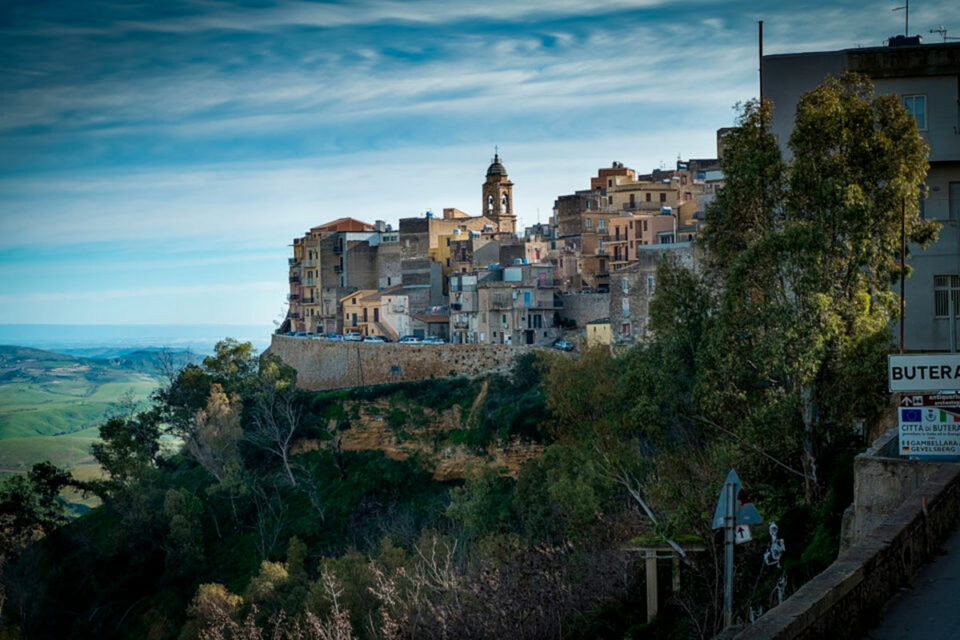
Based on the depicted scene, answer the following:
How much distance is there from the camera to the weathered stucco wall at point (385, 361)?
46781mm

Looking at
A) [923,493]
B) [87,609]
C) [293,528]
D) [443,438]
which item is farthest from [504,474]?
[923,493]

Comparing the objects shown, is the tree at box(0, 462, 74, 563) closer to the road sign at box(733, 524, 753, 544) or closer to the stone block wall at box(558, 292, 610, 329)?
the stone block wall at box(558, 292, 610, 329)

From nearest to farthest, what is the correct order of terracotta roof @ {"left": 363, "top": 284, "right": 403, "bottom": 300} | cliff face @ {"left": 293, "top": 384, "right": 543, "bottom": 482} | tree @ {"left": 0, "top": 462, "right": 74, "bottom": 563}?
1. cliff face @ {"left": 293, "top": 384, "right": 543, "bottom": 482}
2. tree @ {"left": 0, "top": 462, "right": 74, "bottom": 563}
3. terracotta roof @ {"left": 363, "top": 284, "right": 403, "bottom": 300}

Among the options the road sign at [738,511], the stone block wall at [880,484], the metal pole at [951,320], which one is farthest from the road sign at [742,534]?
the metal pole at [951,320]

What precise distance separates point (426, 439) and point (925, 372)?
105 ft

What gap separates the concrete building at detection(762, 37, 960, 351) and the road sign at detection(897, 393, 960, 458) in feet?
24.6

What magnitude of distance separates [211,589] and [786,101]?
2148 centimetres

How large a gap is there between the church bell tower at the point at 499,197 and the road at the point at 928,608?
67.5m

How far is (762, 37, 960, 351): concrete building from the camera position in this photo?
1950 centimetres

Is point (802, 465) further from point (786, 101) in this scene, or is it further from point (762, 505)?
point (786, 101)

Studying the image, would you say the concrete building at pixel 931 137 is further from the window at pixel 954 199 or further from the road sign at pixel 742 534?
the road sign at pixel 742 534

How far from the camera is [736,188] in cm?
1723

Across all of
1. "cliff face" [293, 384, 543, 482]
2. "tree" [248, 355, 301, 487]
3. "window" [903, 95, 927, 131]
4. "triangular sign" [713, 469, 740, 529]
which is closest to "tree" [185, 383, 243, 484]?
"tree" [248, 355, 301, 487]

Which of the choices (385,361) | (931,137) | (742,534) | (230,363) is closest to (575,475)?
(931,137)
